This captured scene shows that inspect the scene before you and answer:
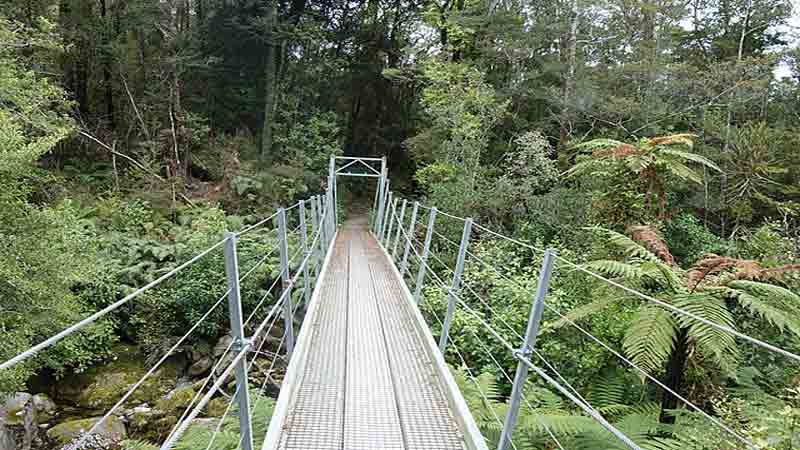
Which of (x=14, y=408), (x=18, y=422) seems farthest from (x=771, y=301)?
(x=14, y=408)

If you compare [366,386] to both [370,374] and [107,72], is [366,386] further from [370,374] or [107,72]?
[107,72]

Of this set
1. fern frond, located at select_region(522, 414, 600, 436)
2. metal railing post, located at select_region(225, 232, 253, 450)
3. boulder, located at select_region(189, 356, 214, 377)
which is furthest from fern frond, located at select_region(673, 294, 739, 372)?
boulder, located at select_region(189, 356, 214, 377)

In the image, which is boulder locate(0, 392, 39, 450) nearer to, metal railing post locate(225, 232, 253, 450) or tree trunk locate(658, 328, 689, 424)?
metal railing post locate(225, 232, 253, 450)

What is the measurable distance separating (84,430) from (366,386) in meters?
4.43

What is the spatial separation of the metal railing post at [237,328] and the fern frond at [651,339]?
7.40 feet

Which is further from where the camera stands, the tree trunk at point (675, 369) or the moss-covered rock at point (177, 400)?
the moss-covered rock at point (177, 400)

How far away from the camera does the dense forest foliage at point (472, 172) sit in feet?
12.2

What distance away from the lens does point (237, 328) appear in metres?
1.67

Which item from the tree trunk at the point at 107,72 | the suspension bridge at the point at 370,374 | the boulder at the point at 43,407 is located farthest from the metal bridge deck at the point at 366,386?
the tree trunk at the point at 107,72

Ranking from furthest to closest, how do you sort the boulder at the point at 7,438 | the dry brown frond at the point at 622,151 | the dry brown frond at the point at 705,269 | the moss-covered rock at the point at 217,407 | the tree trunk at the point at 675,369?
the dry brown frond at the point at 622,151
the moss-covered rock at the point at 217,407
the boulder at the point at 7,438
the dry brown frond at the point at 705,269
the tree trunk at the point at 675,369

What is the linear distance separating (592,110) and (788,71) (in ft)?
17.3

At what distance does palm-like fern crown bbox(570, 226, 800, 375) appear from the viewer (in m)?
2.80

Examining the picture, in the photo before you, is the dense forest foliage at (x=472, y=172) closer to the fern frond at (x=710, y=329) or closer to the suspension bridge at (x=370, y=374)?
the fern frond at (x=710, y=329)

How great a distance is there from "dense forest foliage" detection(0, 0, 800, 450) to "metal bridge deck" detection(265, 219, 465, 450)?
1.69ft
